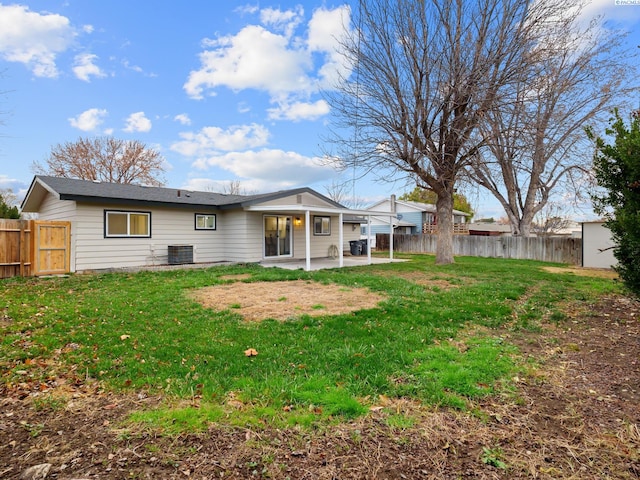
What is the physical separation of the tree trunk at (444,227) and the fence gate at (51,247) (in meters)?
13.1

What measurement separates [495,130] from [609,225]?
7.13m

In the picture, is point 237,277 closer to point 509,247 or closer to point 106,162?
point 509,247

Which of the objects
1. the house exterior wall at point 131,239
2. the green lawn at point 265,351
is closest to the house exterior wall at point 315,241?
the house exterior wall at point 131,239

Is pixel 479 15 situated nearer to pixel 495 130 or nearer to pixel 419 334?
pixel 495 130

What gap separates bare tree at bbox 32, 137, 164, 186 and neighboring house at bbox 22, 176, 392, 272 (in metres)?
13.9

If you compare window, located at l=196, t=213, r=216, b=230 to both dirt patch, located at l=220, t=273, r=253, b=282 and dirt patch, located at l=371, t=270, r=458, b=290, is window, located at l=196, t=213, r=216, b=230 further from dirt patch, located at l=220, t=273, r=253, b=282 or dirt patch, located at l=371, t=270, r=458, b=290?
dirt patch, located at l=371, t=270, r=458, b=290

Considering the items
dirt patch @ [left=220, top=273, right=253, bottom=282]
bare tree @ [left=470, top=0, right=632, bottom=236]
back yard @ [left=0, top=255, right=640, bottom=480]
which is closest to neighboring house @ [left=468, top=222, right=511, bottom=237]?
bare tree @ [left=470, top=0, right=632, bottom=236]

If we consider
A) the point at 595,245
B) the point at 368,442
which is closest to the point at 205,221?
the point at 368,442

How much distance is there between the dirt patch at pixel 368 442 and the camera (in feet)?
6.79

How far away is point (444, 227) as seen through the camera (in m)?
14.3

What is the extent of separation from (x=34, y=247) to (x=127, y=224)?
2593mm

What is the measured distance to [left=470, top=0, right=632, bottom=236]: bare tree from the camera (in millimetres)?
11773

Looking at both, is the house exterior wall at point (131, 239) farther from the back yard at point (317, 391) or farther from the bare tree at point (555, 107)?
the bare tree at point (555, 107)

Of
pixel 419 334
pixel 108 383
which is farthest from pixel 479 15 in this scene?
pixel 108 383
